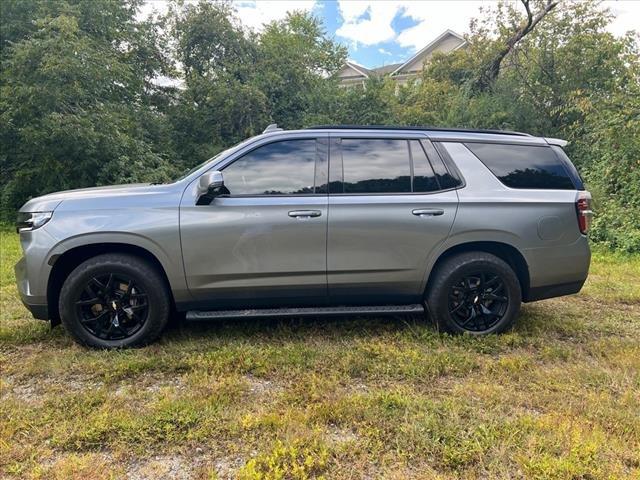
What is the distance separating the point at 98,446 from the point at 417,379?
1.95 meters

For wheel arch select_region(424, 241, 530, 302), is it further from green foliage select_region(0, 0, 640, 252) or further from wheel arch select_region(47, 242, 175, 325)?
green foliage select_region(0, 0, 640, 252)

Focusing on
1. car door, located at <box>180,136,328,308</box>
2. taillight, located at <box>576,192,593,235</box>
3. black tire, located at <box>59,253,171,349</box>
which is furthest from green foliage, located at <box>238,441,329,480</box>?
taillight, located at <box>576,192,593,235</box>

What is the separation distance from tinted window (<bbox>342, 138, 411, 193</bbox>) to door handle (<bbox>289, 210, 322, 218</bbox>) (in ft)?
1.04

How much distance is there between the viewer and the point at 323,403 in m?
2.59

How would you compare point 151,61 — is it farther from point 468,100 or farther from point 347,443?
point 347,443

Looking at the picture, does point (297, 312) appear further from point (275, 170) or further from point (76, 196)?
point (76, 196)

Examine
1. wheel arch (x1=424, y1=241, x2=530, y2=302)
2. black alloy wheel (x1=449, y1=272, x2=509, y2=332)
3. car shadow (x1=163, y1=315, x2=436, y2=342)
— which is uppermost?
wheel arch (x1=424, y1=241, x2=530, y2=302)

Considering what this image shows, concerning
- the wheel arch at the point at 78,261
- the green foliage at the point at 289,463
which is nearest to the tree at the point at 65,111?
the wheel arch at the point at 78,261

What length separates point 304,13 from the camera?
81.7ft

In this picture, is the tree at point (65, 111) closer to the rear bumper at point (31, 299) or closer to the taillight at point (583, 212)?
the rear bumper at point (31, 299)

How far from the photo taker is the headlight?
129 inches

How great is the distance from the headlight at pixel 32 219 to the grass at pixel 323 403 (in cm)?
98

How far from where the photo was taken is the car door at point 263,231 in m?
3.36

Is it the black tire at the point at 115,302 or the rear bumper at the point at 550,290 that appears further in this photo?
the rear bumper at the point at 550,290
